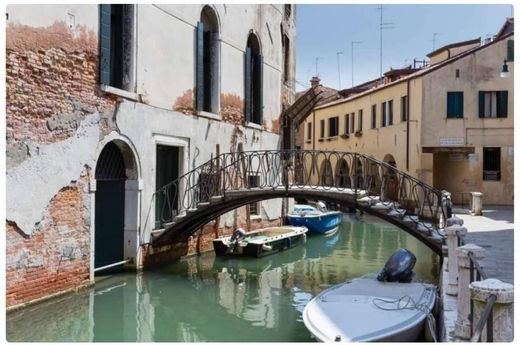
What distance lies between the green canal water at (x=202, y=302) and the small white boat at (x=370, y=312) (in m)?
0.58

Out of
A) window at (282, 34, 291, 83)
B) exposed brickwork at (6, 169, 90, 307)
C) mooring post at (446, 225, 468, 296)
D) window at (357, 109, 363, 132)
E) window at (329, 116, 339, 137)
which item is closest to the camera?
mooring post at (446, 225, 468, 296)

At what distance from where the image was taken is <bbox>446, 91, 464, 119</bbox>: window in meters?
20.3

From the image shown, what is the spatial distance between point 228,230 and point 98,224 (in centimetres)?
450

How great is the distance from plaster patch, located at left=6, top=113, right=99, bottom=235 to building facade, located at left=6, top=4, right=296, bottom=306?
0.02 metres

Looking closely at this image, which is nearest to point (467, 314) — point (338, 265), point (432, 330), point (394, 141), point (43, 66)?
point (432, 330)

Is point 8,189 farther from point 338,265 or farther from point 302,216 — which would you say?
point 302,216

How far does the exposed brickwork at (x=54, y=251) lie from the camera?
24.0 feet

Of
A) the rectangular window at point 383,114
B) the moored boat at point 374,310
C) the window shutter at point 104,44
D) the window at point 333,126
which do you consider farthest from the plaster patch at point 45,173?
the window at point 333,126

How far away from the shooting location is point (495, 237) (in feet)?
34.6

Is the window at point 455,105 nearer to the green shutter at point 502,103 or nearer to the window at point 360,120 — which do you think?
the green shutter at point 502,103

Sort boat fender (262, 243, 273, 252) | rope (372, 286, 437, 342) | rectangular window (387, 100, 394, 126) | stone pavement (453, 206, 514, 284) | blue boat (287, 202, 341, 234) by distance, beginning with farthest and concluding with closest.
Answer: rectangular window (387, 100, 394, 126) < blue boat (287, 202, 341, 234) < boat fender (262, 243, 273, 252) < stone pavement (453, 206, 514, 284) < rope (372, 286, 437, 342)

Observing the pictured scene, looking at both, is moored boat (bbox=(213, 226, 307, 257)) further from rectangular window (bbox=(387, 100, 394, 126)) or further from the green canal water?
rectangular window (bbox=(387, 100, 394, 126))

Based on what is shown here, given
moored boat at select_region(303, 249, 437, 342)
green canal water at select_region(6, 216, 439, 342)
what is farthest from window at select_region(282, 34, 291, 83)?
moored boat at select_region(303, 249, 437, 342)

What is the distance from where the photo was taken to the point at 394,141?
22250mm
